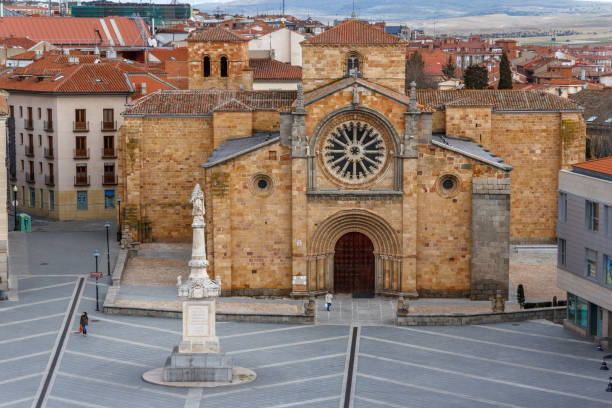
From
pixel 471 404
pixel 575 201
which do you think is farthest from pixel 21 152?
pixel 471 404

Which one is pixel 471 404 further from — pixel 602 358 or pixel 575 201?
pixel 575 201

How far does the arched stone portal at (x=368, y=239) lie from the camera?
73.2m

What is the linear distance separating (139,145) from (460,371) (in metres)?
34.2

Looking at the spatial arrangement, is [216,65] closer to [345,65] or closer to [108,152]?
[108,152]

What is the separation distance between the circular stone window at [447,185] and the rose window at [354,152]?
135 inches

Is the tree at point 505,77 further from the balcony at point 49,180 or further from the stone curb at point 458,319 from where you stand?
the stone curb at point 458,319

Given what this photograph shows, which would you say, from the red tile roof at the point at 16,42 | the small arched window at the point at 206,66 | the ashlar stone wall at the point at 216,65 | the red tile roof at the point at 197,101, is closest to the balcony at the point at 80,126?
the ashlar stone wall at the point at 216,65

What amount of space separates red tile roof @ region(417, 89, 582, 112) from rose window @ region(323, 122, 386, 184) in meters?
12.4

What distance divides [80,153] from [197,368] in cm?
4944

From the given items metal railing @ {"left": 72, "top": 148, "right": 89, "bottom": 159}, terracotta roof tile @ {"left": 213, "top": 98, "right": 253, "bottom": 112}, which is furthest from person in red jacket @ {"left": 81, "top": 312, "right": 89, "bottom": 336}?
metal railing @ {"left": 72, "top": 148, "right": 89, "bottom": 159}

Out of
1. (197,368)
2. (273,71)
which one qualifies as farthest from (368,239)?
(273,71)

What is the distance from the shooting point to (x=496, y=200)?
72.4 m

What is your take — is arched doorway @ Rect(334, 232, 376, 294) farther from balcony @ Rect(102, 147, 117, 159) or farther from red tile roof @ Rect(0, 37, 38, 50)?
red tile roof @ Rect(0, 37, 38, 50)

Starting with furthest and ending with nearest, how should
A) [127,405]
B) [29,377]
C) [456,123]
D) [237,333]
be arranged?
[456,123] < [237,333] < [29,377] < [127,405]
